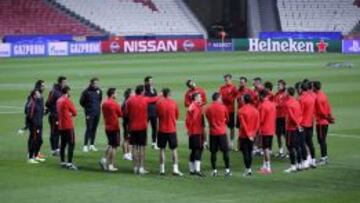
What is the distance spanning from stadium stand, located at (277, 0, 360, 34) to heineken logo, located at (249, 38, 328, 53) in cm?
945

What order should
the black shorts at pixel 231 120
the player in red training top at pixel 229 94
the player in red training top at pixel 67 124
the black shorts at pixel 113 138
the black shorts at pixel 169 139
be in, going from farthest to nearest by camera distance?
the black shorts at pixel 231 120
the player in red training top at pixel 229 94
the player in red training top at pixel 67 124
the black shorts at pixel 113 138
the black shorts at pixel 169 139

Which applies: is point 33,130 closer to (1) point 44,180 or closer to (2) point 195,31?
(1) point 44,180

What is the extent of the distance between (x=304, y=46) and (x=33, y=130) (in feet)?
188

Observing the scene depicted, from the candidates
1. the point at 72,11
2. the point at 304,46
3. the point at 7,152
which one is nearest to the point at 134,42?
the point at 72,11

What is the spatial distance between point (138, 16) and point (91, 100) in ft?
215

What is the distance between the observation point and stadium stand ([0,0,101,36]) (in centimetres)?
8081

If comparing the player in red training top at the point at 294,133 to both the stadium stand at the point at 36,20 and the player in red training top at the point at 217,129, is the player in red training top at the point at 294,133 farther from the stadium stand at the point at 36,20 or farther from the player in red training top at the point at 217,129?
the stadium stand at the point at 36,20

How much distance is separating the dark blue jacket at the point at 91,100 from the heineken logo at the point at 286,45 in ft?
178

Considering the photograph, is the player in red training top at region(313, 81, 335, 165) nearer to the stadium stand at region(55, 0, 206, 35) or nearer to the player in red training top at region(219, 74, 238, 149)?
the player in red training top at region(219, 74, 238, 149)

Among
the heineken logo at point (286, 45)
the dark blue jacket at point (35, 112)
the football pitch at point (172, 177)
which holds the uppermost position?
the heineken logo at point (286, 45)

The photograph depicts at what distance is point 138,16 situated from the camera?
8838cm

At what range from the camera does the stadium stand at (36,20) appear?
265ft

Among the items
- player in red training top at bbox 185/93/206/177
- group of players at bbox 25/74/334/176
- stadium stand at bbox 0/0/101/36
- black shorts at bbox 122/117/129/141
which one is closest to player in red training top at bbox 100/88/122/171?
group of players at bbox 25/74/334/176

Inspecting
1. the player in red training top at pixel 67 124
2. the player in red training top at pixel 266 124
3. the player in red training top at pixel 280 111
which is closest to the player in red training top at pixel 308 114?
the player in red training top at pixel 280 111
